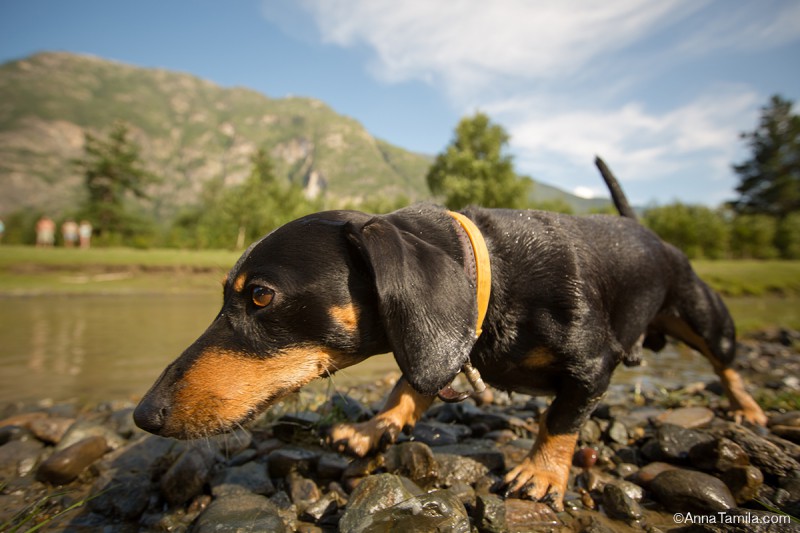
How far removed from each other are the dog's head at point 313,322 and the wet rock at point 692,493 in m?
1.52

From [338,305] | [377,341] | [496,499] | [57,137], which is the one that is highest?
[57,137]

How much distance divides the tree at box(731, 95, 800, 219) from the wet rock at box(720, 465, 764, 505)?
7142 cm

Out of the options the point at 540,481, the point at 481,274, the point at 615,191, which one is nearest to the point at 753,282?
the point at 615,191

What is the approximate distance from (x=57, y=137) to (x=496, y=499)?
225866 mm

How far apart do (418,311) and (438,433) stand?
187 centimetres

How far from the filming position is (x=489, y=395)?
479 cm

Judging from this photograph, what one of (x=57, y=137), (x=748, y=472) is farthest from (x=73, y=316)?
(x=57, y=137)

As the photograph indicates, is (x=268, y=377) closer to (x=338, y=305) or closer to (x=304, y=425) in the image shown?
(x=338, y=305)

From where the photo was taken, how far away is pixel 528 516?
221cm

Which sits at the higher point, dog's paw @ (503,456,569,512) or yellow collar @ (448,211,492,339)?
yellow collar @ (448,211,492,339)

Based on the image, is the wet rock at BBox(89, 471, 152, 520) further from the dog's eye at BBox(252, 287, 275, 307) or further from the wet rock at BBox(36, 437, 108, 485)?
the dog's eye at BBox(252, 287, 275, 307)

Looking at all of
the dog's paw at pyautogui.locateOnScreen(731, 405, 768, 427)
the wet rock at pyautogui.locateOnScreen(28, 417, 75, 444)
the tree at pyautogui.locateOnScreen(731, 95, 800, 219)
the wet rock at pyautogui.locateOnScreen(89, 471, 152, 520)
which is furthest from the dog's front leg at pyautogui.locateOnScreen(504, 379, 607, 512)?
the tree at pyautogui.locateOnScreen(731, 95, 800, 219)

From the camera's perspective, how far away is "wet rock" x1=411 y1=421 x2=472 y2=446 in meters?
3.21

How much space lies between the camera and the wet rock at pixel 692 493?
7.25 ft
